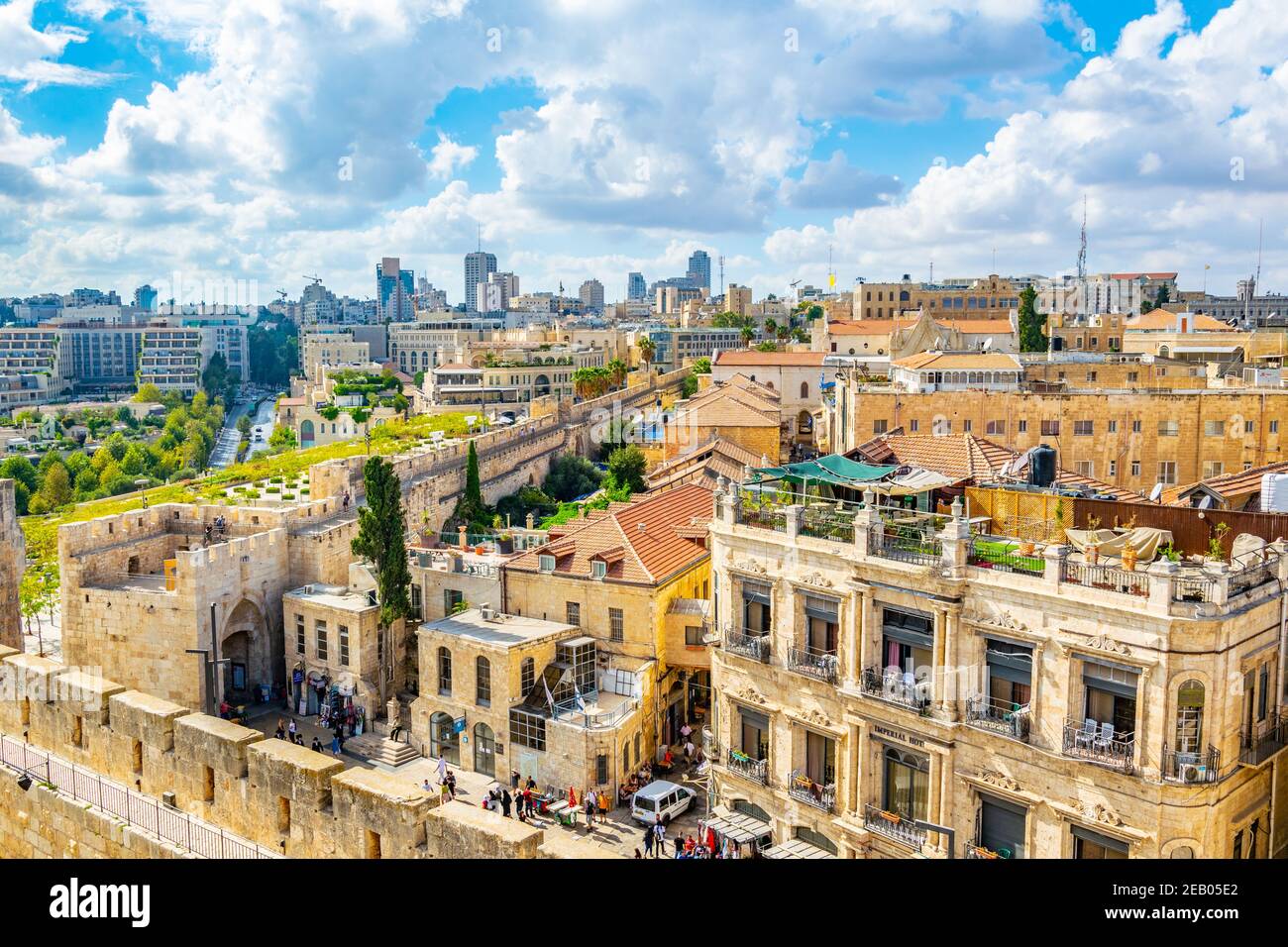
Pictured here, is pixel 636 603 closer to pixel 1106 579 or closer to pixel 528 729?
pixel 528 729

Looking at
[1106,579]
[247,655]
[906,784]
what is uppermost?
[1106,579]

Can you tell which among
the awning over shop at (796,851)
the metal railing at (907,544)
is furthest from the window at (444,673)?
the metal railing at (907,544)

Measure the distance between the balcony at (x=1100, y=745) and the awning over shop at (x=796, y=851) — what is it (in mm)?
5194

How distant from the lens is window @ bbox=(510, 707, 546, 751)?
26766 mm

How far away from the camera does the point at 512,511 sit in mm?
54562

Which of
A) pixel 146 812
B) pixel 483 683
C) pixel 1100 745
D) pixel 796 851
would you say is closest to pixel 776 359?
pixel 483 683

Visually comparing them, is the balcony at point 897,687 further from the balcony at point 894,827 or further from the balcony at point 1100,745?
the balcony at point 1100,745

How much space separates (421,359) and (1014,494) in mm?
158429

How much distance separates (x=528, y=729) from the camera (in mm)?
27000

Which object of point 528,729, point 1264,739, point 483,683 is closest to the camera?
point 1264,739

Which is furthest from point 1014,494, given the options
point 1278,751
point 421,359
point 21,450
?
point 421,359

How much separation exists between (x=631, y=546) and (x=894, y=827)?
13085 millimetres
